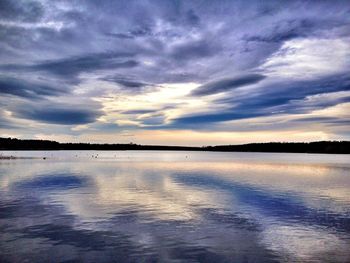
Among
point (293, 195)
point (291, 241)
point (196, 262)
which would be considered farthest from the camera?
point (293, 195)

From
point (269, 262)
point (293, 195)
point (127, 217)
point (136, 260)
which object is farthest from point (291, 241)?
point (293, 195)

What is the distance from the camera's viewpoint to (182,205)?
30891 millimetres

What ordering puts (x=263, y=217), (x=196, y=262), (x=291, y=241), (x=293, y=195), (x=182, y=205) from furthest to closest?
(x=293, y=195), (x=182, y=205), (x=263, y=217), (x=291, y=241), (x=196, y=262)

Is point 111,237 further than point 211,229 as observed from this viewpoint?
No

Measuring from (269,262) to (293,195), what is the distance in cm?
2493

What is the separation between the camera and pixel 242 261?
51.7 feet

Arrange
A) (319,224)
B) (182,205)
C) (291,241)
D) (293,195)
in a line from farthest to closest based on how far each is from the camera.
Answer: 1. (293,195)
2. (182,205)
3. (319,224)
4. (291,241)

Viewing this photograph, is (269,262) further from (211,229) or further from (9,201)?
(9,201)

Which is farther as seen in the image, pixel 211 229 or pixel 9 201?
pixel 9 201

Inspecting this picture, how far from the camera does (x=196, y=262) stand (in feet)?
51.2

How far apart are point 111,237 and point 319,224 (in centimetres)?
1439

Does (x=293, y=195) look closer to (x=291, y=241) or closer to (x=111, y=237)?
(x=291, y=241)

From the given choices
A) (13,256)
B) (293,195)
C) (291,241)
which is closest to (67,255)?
(13,256)

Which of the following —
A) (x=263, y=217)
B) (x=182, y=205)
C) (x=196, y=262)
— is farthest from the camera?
(x=182, y=205)
